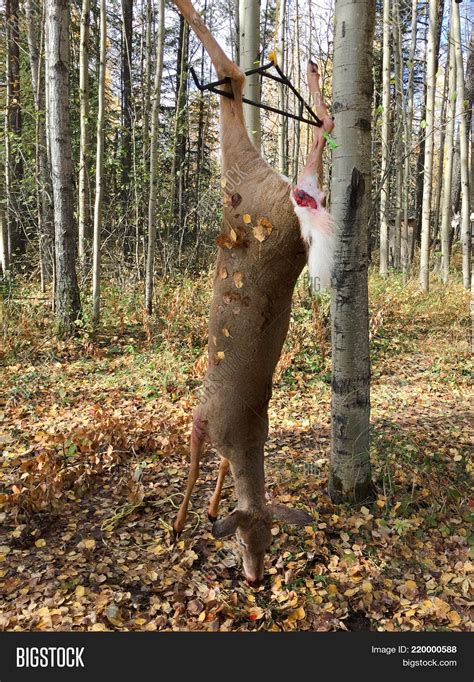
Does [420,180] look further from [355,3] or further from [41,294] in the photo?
[355,3]

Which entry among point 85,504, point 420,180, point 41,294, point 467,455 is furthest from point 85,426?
point 420,180

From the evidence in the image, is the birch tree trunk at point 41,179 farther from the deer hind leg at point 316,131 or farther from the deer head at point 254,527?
the deer hind leg at point 316,131

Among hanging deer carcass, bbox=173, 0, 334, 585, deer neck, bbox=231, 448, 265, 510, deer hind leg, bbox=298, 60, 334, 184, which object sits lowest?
deer neck, bbox=231, 448, 265, 510

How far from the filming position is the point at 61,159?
7.34m

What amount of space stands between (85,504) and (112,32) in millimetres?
17542

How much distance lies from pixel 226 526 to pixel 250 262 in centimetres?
99

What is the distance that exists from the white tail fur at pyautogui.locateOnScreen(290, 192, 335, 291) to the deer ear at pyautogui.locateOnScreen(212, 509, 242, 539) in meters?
1.01

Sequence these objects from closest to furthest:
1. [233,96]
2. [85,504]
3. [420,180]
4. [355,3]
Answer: [233,96] < [355,3] < [85,504] < [420,180]

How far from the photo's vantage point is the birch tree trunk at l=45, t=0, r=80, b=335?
7105mm

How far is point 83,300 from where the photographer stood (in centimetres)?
857

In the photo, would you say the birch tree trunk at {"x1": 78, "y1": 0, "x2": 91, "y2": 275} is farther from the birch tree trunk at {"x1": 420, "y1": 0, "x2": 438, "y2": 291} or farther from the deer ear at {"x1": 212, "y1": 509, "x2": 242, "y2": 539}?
the deer ear at {"x1": 212, "y1": 509, "x2": 242, "y2": 539}

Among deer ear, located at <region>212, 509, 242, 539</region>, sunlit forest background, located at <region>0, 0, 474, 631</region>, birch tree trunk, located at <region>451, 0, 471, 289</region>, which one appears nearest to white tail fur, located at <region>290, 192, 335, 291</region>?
sunlit forest background, located at <region>0, 0, 474, 631</region>

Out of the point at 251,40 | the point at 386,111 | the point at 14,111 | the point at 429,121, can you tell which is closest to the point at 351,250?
the point at 251,40

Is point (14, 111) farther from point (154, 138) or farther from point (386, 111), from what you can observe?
point (386, 111)
